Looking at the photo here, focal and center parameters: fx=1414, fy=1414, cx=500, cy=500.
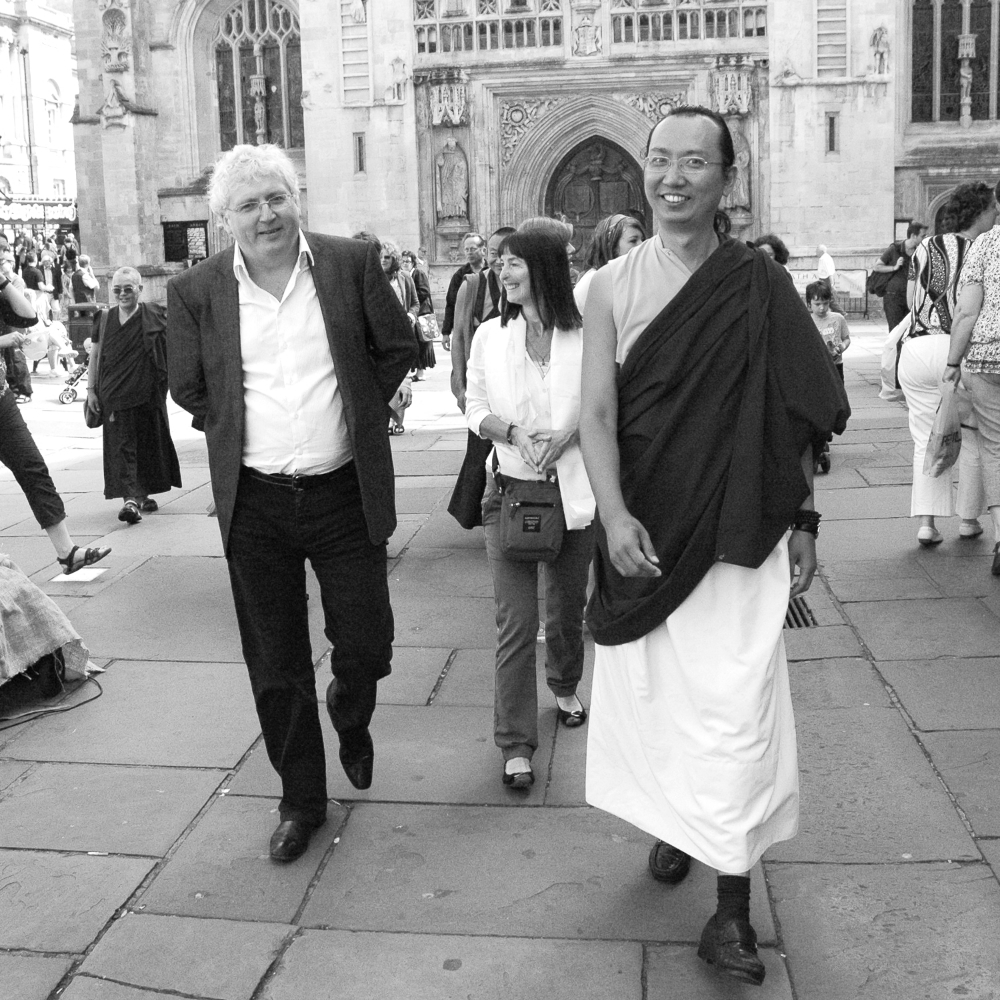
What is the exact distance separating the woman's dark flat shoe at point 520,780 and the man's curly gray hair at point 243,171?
185 cm

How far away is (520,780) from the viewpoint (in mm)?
4297

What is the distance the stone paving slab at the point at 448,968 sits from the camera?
3.15 meters

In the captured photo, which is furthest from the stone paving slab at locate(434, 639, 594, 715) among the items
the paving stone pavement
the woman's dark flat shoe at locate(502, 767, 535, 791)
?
the woman's dark flat shoe at locate(502, 767, 535, 791)

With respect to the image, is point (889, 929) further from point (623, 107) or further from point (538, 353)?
point (623, 107)

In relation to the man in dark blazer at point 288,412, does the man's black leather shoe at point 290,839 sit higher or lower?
lower

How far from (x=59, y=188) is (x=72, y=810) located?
6584cm

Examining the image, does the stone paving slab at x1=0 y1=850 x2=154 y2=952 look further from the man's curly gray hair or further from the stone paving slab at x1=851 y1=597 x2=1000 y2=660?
the stone paving slab at x1=851 y1=597 x2=1000 y2=660

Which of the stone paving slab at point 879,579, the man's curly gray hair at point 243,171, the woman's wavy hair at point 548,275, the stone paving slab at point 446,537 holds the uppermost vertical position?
the man's curly gray hair at point 243,171

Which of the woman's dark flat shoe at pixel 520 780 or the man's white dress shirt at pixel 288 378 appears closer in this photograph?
the man's white dress shirt at pixel 288 378

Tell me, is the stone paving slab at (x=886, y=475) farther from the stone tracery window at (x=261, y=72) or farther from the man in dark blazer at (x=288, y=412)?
the stone tracery window at (x=261, y=72)

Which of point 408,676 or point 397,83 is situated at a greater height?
point 397,83

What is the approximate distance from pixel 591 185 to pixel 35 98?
45.4 m

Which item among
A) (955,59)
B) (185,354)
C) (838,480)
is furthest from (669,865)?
(955,59)

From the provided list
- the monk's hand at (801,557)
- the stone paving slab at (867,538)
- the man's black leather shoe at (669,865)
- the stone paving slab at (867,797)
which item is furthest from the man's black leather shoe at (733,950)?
the stone paving slab at (867,538)
